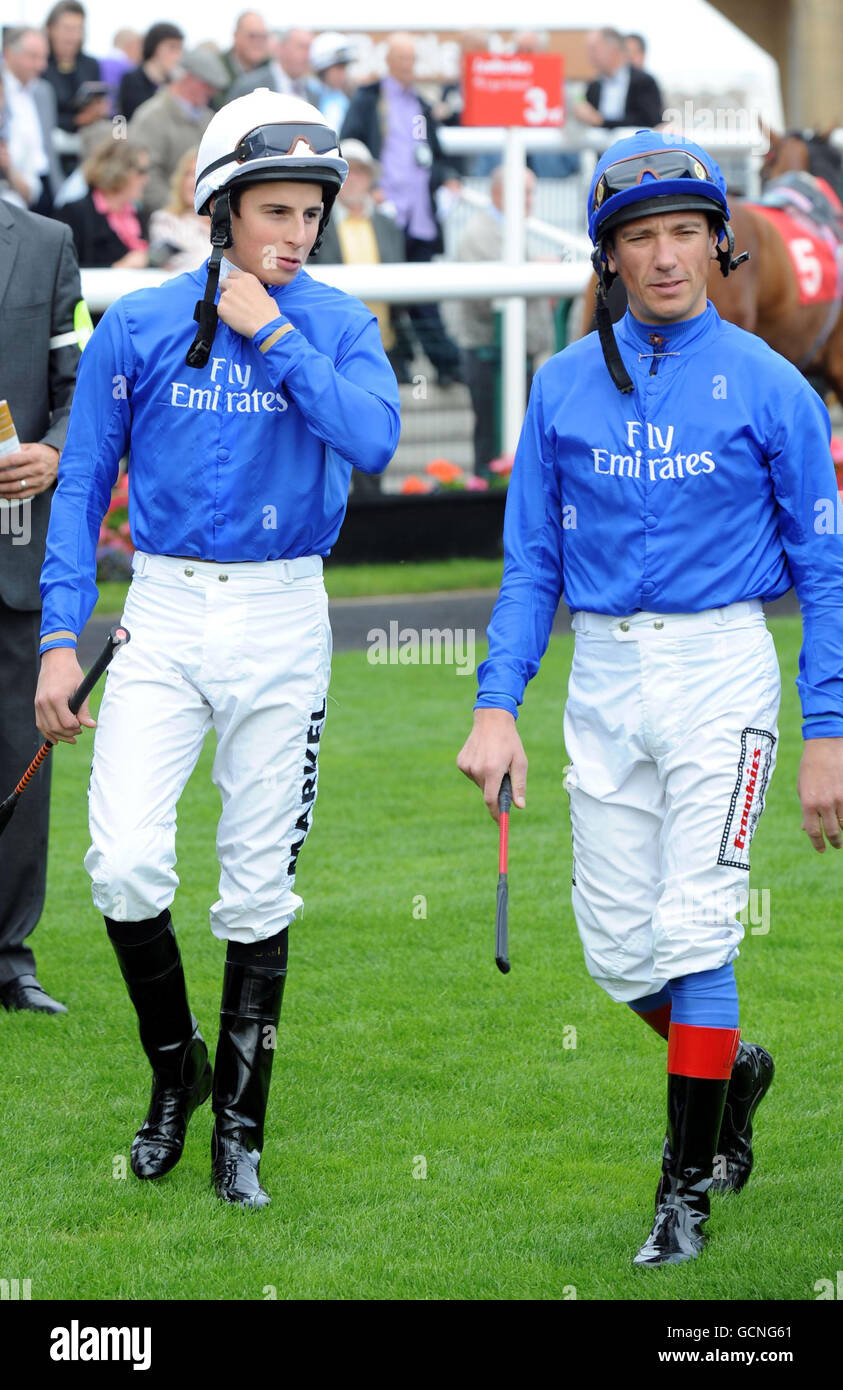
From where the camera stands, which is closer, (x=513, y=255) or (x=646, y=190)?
(x=646, y=190)

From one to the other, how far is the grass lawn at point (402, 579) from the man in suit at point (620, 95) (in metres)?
4.54

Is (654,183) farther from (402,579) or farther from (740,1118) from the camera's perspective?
(402,579)

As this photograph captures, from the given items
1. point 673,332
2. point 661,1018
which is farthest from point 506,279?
point 661,1018

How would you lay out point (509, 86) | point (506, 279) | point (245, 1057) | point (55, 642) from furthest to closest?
→ point (509, 86)
point (506, 279)
point (245, 1057)
point (55, 642)

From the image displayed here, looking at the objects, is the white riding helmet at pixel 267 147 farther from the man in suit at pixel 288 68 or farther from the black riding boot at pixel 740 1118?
the man in suit at pixel 288 68

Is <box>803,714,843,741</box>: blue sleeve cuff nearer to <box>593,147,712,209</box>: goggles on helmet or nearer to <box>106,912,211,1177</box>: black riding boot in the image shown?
<box>593,147,712,209</box>: goggles on helmet

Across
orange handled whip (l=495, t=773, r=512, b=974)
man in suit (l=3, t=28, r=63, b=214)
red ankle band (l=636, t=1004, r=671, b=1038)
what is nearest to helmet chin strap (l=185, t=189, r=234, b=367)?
orange handled whip (l=495, t=773, r=512, b=974)

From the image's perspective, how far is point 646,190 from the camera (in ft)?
11.1

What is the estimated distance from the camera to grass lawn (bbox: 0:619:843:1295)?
3.47 m

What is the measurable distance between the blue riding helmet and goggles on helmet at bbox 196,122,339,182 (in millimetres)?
549

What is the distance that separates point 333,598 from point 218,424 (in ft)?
24.9

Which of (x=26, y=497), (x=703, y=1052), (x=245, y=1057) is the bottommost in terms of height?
(x=245, y=1057)

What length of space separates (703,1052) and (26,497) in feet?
7.40

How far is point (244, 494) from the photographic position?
365 centimetres
